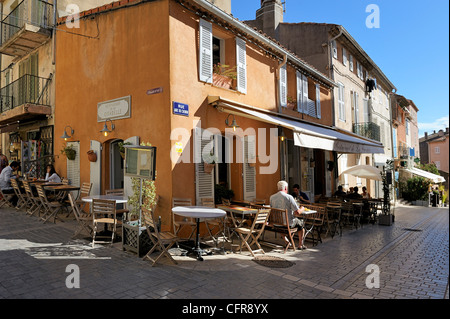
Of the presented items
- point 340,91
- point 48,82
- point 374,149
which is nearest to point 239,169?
point 374,149

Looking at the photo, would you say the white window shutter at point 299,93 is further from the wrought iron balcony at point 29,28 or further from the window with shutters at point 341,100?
the wrought iron balcony at point 29,28

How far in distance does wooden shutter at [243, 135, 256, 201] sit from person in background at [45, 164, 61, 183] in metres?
6.18

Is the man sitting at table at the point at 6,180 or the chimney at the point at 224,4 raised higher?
the chimney at the point at 224,4

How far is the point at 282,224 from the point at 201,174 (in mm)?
2344

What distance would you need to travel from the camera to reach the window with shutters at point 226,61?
778 centimetres

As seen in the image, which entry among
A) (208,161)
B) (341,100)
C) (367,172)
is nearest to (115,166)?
(208,161)

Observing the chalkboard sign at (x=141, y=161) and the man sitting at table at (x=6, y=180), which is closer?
the chalkboard sign at (x=141, y=161)

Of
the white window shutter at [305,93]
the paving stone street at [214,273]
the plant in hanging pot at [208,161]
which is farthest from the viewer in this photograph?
the white window shutter at [305,93]

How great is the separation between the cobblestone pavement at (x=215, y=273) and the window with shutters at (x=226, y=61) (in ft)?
15.9

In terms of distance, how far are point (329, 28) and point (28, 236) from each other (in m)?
15.6

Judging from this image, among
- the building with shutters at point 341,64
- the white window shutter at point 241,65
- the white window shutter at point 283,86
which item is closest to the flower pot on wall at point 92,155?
the white window shutter at point 241,65

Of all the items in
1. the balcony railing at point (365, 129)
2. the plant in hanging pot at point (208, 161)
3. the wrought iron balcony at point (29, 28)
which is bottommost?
the plant in hanging pot at point (208, 161)

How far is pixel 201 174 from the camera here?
286 inches

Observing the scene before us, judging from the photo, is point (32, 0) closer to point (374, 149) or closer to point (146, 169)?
point (146, 169)
